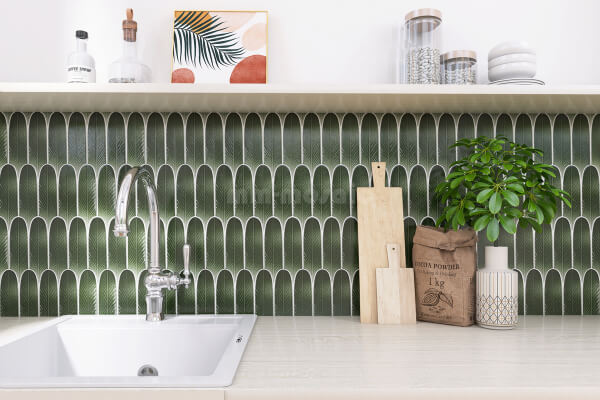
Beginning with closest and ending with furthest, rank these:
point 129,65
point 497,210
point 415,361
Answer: point 415,361 < point 497,210 < point 129,65

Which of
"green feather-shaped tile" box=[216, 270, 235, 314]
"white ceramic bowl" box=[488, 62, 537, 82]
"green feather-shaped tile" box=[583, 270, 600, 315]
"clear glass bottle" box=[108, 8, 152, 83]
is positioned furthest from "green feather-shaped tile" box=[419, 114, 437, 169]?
"clear glass bottle" box=[108, 8, 152, 83]

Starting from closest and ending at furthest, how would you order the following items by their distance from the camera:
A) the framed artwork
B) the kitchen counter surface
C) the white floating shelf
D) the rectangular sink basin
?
the kitchen counter surface, the white floating shelf, the rectangular sink basin, the framed artwork

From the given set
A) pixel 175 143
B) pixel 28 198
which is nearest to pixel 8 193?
pixel 28 198

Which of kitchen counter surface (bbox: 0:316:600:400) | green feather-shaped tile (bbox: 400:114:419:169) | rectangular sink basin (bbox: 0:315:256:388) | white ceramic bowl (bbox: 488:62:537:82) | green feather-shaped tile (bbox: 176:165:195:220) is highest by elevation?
white ceramic bowl (bbox: 488:62:537:82)

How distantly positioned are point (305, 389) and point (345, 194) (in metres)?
0.70

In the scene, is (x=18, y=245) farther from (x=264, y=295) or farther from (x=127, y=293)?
(x=264, y=295)

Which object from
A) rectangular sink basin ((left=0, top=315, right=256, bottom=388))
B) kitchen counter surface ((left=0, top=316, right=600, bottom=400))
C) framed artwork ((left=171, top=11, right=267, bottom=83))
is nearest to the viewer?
kitchen counter surface ((left=0, top=316, right=600, bottom=400))

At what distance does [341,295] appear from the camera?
4.46 feet

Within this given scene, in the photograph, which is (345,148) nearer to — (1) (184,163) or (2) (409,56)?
(2) (409,56)

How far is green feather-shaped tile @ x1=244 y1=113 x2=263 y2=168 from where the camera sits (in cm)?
137

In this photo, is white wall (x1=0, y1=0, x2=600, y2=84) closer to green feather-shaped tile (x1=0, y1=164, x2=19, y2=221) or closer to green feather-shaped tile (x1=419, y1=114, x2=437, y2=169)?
green feather-shaped tile (x1=419, y1=114, x2=437, y2=169)

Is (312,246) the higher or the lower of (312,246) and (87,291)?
the higher

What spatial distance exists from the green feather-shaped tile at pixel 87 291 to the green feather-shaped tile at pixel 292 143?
70cm

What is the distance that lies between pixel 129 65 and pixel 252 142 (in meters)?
0.40
